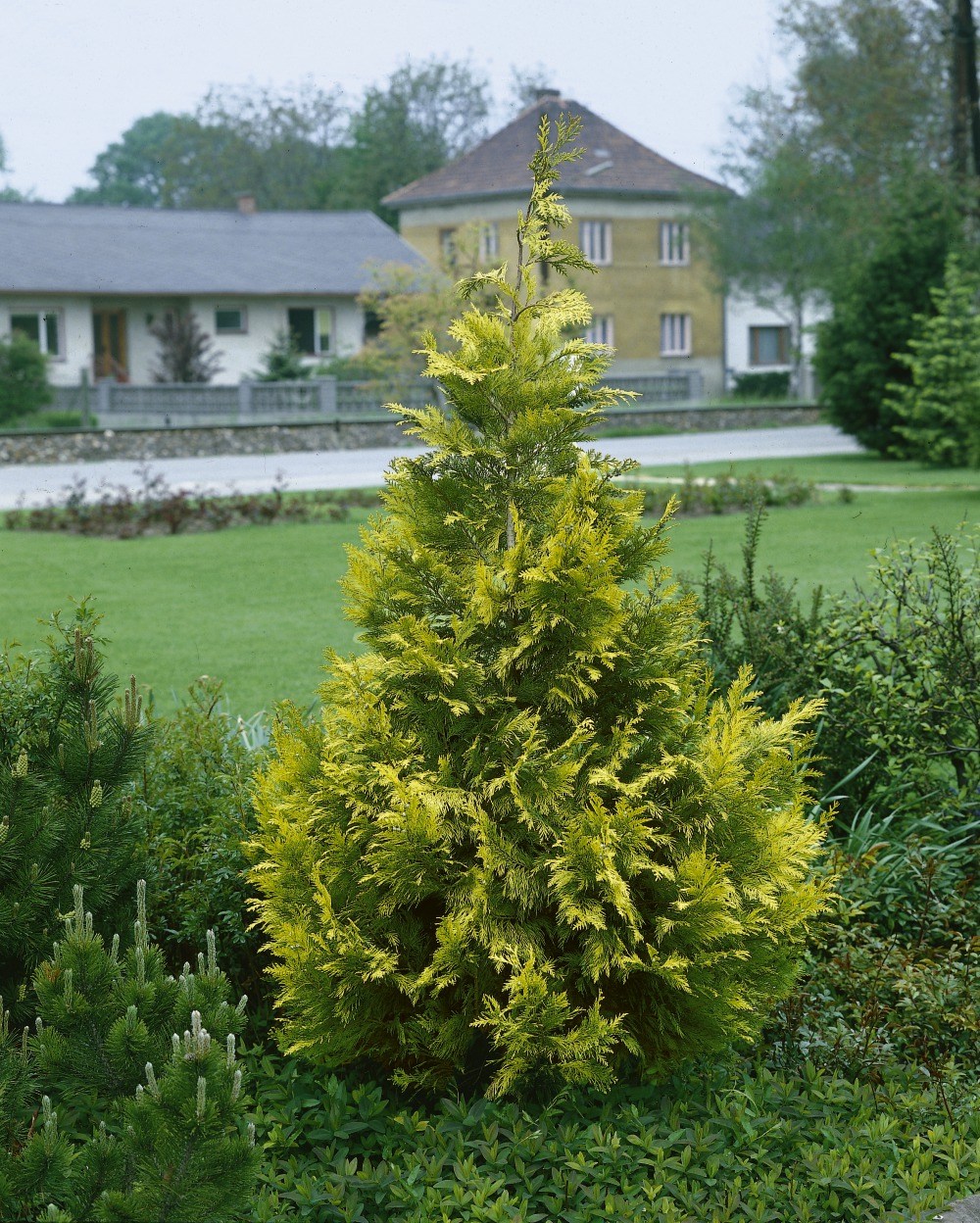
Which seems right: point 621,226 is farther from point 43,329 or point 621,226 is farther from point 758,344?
point 43,329

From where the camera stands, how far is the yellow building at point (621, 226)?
47000 millimetres

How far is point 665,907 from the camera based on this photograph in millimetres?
3084

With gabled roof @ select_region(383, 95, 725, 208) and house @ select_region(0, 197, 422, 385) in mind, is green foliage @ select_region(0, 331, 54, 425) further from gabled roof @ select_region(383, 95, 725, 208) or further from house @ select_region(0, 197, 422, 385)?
gabled roof @ select_region(383, 95, 725, 208)

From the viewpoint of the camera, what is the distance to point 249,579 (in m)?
12.8

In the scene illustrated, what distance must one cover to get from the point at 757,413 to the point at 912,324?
480 inches

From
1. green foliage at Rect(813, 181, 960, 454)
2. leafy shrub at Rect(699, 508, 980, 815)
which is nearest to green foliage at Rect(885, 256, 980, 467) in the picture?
green foliage at Rect(813, 181, 960, 454)

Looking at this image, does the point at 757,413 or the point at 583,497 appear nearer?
the point at 583,497

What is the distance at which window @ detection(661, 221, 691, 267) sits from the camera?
4903 centimetres

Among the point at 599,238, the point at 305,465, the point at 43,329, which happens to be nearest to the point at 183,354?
the point at 43,329

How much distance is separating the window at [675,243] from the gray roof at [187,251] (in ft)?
32.1

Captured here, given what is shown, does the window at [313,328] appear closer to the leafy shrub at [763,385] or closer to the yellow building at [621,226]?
the yellow building at [621,226]

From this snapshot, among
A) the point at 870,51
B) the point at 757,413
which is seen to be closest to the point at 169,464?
the point at 757,413

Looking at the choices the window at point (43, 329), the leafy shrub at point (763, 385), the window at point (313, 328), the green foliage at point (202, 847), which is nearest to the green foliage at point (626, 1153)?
the green foliage at point (202, 847)

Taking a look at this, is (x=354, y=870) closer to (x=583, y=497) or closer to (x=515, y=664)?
(x=515, y=664)
